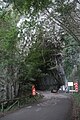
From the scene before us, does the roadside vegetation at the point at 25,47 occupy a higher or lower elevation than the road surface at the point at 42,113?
higher

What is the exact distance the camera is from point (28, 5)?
10.7 metres

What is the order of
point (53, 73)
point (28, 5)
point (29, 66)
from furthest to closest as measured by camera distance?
point (53, 73)
point (29, 66)
point (28, 5)

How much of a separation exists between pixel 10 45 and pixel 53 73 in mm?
22595

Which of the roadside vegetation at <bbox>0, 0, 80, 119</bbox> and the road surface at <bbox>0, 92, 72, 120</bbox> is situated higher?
the roadside vegetation at <bbox>0, 0, 80, 119</bbox>

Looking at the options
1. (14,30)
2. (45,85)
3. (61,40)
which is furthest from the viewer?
(45,85)

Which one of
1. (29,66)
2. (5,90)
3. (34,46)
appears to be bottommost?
(5,90)

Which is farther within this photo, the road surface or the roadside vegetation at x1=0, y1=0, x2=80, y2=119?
the roadside vegetation at x1=0, y1=0, x2=80, y2=119

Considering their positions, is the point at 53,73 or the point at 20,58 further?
the point at 53,73

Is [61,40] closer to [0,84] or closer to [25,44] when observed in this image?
[25,44]

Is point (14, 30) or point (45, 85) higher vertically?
point (14, 30)

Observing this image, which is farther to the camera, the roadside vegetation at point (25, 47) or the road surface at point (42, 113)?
the roadside vegetation at point (25, 47)

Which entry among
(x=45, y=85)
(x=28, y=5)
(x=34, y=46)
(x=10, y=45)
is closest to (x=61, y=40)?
(x=34, y=46)

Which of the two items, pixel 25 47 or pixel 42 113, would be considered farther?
pixel 25 47

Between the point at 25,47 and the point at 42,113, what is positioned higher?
the point at 25,47
